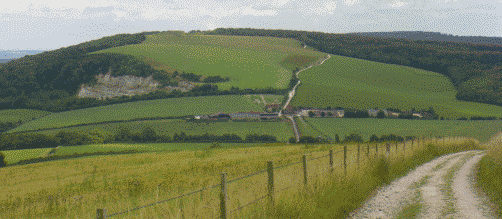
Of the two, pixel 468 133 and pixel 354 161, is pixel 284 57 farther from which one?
pixel 354 161

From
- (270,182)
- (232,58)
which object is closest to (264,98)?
(232,58)

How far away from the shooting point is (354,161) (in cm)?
1444

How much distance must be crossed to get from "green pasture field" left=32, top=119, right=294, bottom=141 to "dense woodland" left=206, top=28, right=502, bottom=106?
64.7 m

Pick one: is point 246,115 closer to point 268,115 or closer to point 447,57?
point 268,115

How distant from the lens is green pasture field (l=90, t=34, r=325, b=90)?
13412 cm

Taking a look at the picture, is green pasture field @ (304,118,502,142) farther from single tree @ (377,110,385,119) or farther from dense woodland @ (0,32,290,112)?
dense woodland @ (0,32,290,112)

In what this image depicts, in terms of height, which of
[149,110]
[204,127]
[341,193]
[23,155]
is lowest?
[23,155]

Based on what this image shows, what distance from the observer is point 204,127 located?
89.9 meters

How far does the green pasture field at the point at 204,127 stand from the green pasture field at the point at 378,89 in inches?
844

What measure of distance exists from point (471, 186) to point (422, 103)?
331 ft

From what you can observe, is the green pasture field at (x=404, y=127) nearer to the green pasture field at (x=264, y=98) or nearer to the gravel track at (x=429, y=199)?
the green pasture field at (x=264, y=98)

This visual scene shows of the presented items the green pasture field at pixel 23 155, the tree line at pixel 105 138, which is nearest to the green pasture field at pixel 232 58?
the tree line at pixel 105 138

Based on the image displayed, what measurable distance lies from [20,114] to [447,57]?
515 feet

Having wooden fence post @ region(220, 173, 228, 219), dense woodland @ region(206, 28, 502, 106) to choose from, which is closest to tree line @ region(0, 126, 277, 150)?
wooden fence post @ region(220, 173, 228, 219)
